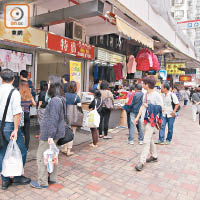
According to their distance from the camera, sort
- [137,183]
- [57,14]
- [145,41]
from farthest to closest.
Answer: [145,41]
[57,14]
[137,183]

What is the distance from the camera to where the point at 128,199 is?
3.08 metres

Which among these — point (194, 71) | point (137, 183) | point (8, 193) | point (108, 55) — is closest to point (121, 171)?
point (137, 183)

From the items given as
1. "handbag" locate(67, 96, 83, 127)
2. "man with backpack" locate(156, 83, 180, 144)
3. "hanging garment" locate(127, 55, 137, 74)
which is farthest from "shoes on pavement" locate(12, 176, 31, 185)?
"hanging garment" locate(127, 55, 137, 74)

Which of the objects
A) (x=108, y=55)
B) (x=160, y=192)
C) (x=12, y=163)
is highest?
(x=108, y=55)

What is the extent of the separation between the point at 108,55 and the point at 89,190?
6930 mm

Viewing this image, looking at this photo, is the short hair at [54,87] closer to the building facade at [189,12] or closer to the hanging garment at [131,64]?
the hanging garment at [131,64]

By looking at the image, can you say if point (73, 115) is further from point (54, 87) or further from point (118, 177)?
point (118, 177)

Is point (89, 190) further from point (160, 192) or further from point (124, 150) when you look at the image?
point (124, 150)

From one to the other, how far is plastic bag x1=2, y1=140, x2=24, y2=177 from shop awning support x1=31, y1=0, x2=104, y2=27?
379 centimetres

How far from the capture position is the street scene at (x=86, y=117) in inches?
123

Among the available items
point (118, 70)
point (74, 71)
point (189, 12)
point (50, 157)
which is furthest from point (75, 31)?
point (189, 12)

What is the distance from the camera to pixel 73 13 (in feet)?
17.9

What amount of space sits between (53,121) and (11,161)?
0.90m

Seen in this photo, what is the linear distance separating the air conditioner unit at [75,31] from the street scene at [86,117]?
0.03 metres
